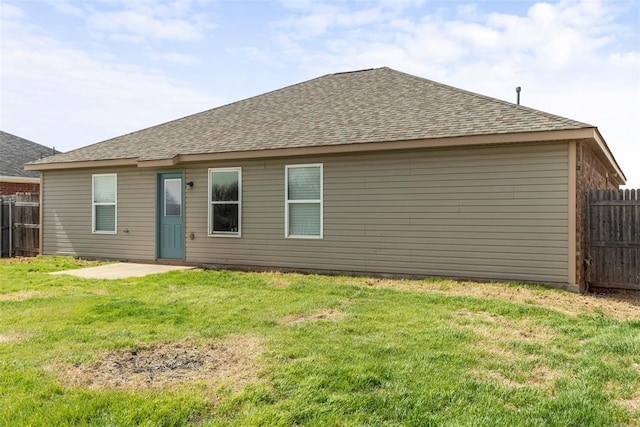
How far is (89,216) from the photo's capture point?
41.5ft

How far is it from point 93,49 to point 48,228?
5.17 meters

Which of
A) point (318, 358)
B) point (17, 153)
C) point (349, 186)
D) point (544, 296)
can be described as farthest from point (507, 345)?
point (17, 153)

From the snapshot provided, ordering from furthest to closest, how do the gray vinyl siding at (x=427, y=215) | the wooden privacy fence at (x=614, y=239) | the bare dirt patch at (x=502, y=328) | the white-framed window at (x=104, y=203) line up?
the white-framed window at (x=104, y=203)
the wooden privacy fence at (x=614, y=239)
the gray vinyl siding at (x=427, y=215)
the bare dirt patch at (x=502, y=328)

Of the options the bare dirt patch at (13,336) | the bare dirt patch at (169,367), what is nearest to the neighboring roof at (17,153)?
the bare dirt patch at (13,336)

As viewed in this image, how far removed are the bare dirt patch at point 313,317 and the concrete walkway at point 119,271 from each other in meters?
4.93

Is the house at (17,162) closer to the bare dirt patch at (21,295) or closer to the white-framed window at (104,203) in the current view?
the white-framed window at (104,203)

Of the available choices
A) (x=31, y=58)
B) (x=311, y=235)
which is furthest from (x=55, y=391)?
(x=31, y=58)

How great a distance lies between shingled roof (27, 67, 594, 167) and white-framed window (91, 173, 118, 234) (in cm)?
62

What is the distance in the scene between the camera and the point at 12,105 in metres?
20.8

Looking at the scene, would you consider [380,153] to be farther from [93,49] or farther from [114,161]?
[93,49]

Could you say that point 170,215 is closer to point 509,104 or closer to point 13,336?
point 13,336

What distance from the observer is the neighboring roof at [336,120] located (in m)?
8.69

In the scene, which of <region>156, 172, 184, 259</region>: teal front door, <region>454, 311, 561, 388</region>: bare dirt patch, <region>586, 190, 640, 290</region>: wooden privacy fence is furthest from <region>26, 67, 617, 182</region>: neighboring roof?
<region>454, 311, 561, 388</region>: bare dirt patch

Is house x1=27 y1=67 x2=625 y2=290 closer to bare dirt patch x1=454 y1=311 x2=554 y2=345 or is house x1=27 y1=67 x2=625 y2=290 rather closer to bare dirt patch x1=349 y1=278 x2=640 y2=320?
bare dirt patch x1=349 y1=278 x2=640 y2=320
